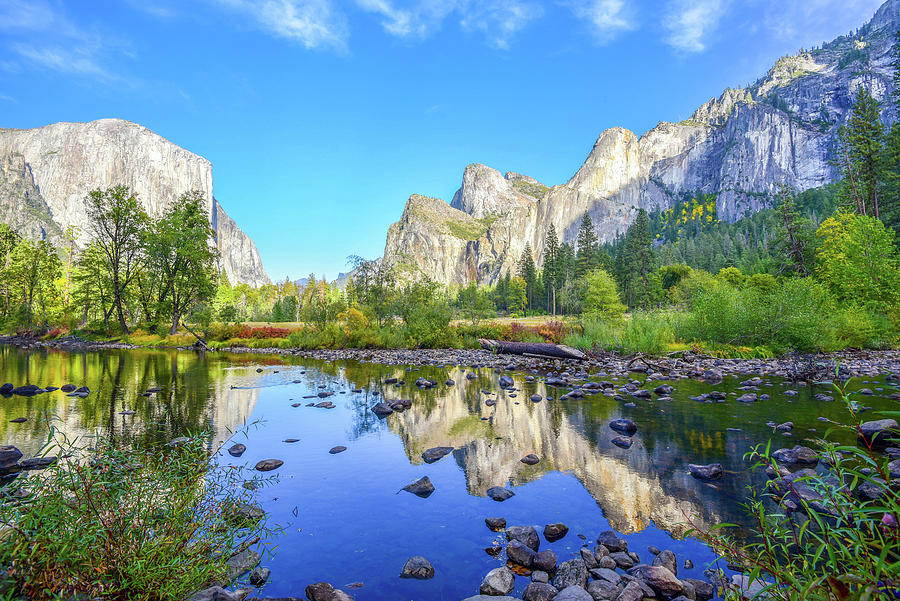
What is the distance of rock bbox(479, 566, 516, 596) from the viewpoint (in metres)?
3.91

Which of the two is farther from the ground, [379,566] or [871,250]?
[871,250]

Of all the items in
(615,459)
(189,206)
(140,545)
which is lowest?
(615,459)

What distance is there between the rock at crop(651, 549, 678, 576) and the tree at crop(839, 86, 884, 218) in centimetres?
5255

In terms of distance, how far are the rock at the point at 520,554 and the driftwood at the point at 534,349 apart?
64.2ft

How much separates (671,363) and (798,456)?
14.3 metres

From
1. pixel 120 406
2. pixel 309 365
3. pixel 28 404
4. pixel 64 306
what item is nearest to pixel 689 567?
pixel 120 406

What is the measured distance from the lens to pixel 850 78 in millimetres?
183625

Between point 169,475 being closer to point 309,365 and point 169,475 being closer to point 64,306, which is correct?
point 309,365

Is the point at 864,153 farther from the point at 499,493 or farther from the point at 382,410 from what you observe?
the point at 499,493

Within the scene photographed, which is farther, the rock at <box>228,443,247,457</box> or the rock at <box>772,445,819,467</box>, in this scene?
the rock at <box>228,443,247,457</box>

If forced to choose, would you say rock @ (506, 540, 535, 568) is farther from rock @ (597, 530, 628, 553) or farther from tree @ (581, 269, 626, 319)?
tree @ (581, 269, 626, 319)

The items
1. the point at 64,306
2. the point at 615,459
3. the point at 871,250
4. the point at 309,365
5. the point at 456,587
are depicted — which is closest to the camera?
the point at 456,587

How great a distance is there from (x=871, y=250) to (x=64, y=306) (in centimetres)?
7618

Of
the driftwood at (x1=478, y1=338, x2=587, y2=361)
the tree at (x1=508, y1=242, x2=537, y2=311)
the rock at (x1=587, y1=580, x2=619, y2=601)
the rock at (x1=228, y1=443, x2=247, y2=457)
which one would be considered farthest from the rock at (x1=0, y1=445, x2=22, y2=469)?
the tree at (x1=508, y1=242, x2=537, y2=311)
